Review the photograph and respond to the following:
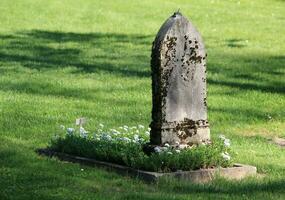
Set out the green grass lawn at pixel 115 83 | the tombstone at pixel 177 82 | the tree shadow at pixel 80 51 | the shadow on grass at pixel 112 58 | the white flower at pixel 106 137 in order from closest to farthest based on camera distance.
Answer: the green grass lawn at pixel 115 83 < the tombstone at pixel 177 82 < the white flower at pixel 106 137 < the shadow on grass at pixel 112 58 < the tree shadow at pixel 80 51

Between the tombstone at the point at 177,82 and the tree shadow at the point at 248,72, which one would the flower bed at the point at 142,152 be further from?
the tree shadow at the point at 248,72

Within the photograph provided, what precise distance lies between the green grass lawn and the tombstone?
0.92 m

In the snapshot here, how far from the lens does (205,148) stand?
10.7 meters

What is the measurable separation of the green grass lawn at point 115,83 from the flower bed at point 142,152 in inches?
13.0

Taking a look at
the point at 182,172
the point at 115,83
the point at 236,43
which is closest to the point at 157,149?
the point at 182,172

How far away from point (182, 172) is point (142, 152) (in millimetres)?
608

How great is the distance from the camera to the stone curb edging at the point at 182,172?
33.0 feet

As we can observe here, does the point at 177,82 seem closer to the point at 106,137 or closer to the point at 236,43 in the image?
the point at 106,137

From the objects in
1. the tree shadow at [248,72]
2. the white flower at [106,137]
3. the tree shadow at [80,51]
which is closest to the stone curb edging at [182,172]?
the white flower at [106,137]

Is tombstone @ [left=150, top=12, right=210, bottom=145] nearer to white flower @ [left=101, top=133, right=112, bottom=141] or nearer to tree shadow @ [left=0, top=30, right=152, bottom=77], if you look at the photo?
white flower @ [left=101, top=133, right=112, bottom=141]

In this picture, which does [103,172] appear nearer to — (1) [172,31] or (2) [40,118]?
(1) [172,31]

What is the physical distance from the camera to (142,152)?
10500mm

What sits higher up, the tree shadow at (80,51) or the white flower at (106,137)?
the tree shadow at (80,51)

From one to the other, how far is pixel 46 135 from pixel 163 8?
19560 millimetres
